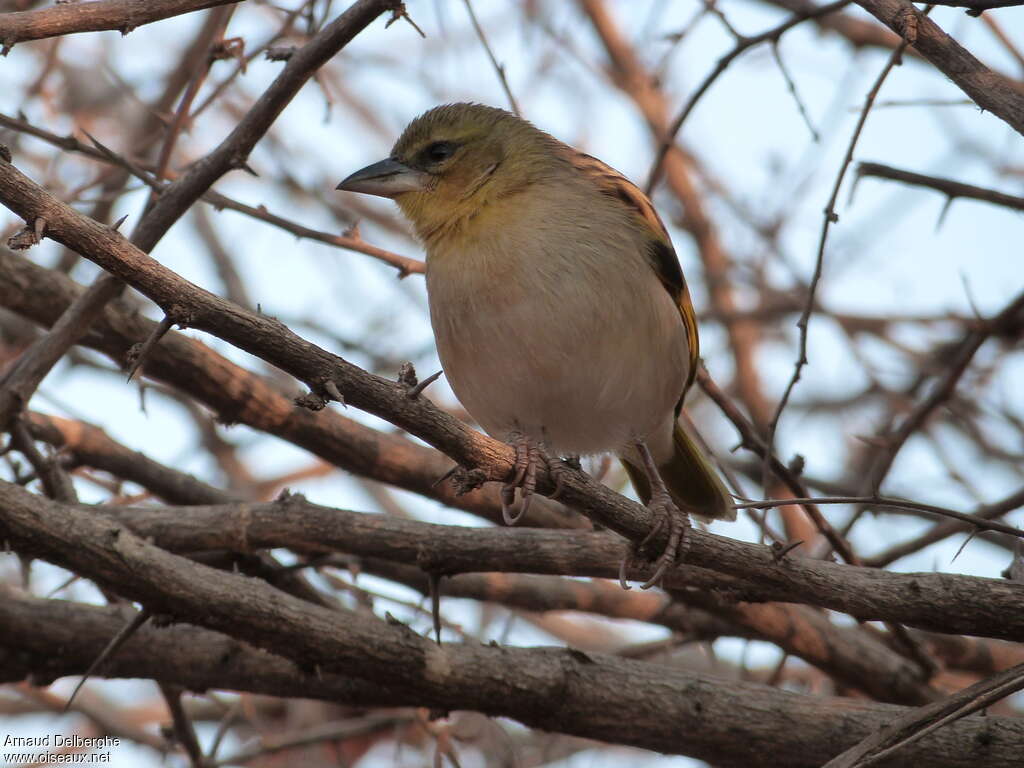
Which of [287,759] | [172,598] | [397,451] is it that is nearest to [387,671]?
[172,598]

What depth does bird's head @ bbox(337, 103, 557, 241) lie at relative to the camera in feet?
14.6

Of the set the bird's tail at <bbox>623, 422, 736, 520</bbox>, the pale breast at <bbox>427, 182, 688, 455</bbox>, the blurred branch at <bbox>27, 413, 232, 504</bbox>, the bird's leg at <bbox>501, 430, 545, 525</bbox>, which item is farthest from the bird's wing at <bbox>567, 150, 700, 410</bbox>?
the blurred branch at <bbox>27, 413, 232, 504</bbox>

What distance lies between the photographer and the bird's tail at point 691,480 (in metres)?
4.98

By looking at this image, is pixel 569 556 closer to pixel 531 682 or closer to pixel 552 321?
pixel 531 682

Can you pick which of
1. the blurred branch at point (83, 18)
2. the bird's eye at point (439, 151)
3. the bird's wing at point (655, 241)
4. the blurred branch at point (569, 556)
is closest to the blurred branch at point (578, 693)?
the blurred branch at point (569, 556)

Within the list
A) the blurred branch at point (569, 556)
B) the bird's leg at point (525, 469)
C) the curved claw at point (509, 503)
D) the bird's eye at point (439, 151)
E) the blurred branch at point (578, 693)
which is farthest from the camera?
the bird's eye at point (439, 151)

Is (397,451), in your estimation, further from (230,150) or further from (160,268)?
(160,268)

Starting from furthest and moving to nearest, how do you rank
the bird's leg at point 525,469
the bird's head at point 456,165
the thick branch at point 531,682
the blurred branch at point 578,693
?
the bird's head at point 456,165 < the blurred branch at point 578,693 < the thick branch at point 531,682 < the bird's leg at point 525,469

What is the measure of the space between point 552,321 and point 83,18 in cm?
175

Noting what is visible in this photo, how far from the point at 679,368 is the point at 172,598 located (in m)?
2.02

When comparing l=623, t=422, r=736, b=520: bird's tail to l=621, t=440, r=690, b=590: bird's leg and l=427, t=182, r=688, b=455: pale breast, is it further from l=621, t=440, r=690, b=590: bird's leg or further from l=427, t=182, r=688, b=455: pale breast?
l=621, t=440, r=690, b=590: bird's leg

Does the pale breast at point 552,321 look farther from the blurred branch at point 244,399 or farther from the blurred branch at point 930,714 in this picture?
the blurred branch at point 930,714

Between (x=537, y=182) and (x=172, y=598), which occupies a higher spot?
(x=537, y=182)

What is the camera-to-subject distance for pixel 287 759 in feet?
21.3
